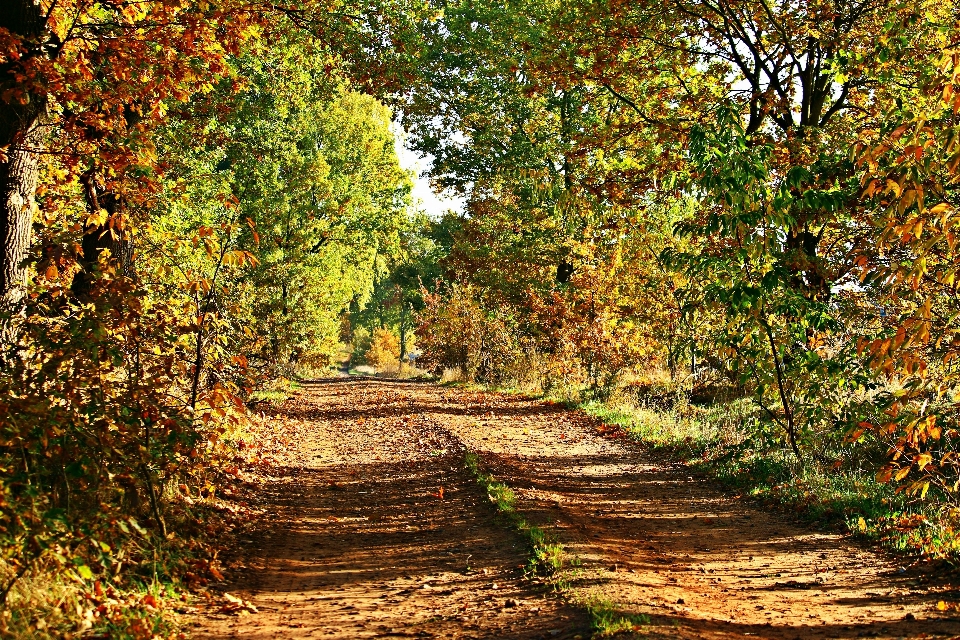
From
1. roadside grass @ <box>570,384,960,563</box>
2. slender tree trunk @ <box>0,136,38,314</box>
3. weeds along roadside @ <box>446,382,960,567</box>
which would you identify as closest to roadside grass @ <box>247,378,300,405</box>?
weeds along roadside @ <box>446,382,960,567</box>

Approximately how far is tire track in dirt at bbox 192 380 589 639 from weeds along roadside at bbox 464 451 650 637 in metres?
0.12

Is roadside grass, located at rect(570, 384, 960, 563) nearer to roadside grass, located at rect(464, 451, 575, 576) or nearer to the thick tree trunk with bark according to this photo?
roadside grass, located at rect(464, 451, 575, 576)

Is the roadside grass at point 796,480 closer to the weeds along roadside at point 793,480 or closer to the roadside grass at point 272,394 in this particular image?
the weeds along roadside at point 793,480

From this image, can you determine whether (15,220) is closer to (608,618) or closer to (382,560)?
(382,560)

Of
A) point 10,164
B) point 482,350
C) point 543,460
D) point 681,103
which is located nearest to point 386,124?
point 482,350

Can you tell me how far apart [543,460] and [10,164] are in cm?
808

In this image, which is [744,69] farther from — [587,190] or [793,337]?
[793,337]

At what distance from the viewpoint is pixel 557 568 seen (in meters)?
5.83

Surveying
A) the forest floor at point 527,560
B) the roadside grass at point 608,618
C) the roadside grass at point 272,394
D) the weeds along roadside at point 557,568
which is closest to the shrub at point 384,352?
the roadside grass at point 272,394

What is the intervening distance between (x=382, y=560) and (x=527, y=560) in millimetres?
1355

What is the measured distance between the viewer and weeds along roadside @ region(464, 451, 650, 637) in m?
4.54


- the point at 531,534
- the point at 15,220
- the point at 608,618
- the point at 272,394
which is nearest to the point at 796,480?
the point at 531,534

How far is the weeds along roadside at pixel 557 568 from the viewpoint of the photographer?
454cm

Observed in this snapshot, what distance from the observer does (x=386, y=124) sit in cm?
3519
